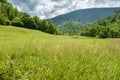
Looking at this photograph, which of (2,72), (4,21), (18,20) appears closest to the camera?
(2,72)

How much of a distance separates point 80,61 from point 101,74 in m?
1.16

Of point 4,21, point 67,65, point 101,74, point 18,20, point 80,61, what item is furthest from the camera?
point 18,20

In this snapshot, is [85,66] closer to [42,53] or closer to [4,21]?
[42,53]

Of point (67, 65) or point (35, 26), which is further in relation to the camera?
point (35, 26)

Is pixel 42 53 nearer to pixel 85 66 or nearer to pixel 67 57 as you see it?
pixel 67 57

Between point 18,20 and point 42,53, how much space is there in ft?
327

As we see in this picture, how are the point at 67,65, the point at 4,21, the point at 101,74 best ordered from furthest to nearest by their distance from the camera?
the point at 4,21, the point at 67,65, the point at 101,74

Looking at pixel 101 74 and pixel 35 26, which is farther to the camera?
pixel 35 26

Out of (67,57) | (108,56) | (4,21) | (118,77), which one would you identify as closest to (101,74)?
(118,77)

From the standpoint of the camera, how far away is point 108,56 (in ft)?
27.8

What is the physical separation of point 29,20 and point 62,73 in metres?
106

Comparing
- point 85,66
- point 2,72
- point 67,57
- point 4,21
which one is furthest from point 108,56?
point 4,21

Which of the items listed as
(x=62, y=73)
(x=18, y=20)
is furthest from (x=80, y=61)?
(x=18, y=20)

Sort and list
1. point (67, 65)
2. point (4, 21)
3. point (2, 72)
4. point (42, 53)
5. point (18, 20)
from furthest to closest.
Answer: point (18, 20), point (4, 21), point (42, 53), point (67, 65), point (2, 72)
